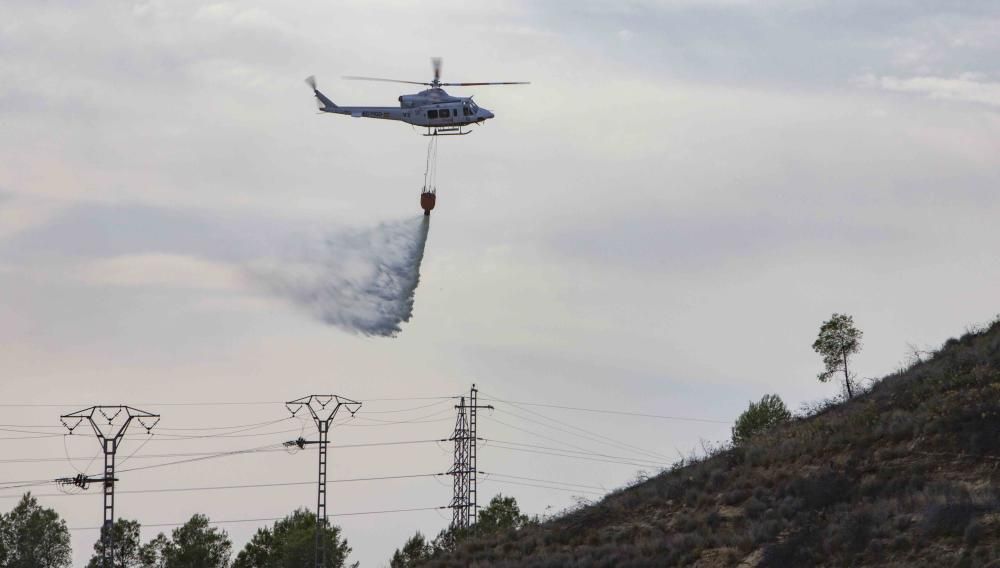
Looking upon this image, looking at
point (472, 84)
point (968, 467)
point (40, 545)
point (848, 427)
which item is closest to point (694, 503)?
point (848, 427)

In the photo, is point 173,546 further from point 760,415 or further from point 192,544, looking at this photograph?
point 760,415

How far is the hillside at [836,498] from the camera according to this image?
4988cm

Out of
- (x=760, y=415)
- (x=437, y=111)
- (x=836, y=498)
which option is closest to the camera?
(x=836, y=498)

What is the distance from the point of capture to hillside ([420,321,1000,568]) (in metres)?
49.9

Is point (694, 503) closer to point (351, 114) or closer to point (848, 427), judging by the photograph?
point (848, 427)

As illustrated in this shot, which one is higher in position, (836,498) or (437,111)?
(437,111)

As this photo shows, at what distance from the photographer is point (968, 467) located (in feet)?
179

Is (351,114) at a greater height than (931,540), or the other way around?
(351,114)

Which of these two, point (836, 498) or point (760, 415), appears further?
point (760, 415)

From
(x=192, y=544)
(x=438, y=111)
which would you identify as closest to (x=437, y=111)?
(x=438, y=111)

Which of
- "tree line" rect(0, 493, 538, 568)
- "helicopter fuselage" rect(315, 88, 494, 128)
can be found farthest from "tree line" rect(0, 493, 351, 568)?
"helicopter fuselage" rect(315, 88, 494, 128)

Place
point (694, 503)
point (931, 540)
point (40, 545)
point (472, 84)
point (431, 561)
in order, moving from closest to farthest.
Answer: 1. point (931, 540)
2. point (694, 503)
3. point (431, 561)
4. point (472, 84)
5. point (40, 545)

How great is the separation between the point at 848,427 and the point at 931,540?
14845 mm

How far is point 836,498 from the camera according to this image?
55.8m
